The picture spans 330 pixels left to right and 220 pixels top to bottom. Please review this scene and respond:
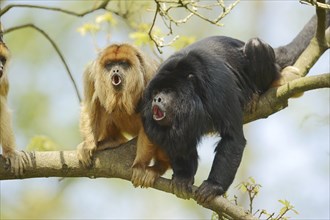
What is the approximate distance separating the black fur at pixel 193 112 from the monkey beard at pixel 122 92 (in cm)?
24

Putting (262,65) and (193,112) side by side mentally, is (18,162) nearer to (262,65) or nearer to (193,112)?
(193,112)

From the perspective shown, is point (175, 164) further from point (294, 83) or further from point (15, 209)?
point (15, 209)

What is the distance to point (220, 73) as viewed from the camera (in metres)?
5.56

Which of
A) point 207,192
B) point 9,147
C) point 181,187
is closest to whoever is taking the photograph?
point 207,192

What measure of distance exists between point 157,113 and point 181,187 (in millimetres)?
592

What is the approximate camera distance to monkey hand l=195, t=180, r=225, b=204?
4984 mm

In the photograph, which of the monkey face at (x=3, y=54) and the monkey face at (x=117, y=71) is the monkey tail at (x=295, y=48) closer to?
the monkey face at (x=117, y=71)

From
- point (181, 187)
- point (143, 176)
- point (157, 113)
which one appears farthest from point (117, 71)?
point (181, 187)

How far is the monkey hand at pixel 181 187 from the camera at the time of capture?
5.21 metres

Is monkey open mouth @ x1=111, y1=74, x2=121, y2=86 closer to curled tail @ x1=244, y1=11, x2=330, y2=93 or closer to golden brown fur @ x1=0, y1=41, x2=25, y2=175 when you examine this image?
golden brown fur @ x1=0, y1=41, x2=25, y2=175

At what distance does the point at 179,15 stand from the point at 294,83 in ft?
32.4

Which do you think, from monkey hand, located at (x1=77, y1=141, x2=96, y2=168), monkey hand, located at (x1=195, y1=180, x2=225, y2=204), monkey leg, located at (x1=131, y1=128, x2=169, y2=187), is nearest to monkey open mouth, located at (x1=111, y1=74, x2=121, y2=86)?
A: monkey leg, located at (x1=131, y1=128, x2=169, y2=187)

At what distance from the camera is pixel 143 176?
5465 mm

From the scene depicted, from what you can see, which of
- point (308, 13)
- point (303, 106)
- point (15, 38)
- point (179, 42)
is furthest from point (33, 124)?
point (179, 42)
